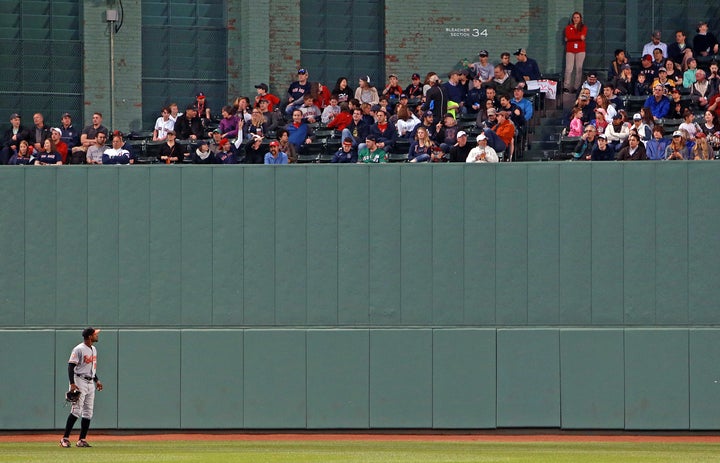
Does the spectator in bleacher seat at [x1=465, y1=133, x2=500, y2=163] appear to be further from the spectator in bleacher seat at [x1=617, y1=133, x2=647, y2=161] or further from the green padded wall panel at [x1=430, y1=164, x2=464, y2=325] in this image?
the spectator in bleacher seat at [x1=617, y1=133, x2=647, y2=161]

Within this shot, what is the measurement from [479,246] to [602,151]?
2659 mm

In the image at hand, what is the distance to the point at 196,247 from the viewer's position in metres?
21.5

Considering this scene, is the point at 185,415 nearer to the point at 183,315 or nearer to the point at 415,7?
the point at 183,315

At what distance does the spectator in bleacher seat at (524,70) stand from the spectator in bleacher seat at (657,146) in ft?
17.5

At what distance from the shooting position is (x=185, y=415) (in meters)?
21.2

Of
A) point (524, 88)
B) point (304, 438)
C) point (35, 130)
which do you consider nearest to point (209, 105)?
point (35, 130)

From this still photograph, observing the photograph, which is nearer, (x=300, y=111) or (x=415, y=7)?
(x=300, y=111)

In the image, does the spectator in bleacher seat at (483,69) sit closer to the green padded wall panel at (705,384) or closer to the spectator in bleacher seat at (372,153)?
the spectator in bleacher seat at (372,153)

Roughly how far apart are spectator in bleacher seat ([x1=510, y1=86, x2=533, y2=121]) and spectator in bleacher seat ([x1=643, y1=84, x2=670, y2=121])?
2228 mm

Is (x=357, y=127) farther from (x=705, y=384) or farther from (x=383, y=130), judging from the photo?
(x=705, y=384)

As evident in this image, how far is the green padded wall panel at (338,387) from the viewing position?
21.2m

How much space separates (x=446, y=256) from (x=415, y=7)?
9851 millimetres

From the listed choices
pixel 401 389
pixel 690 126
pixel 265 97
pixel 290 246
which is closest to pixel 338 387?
pixel 401 389

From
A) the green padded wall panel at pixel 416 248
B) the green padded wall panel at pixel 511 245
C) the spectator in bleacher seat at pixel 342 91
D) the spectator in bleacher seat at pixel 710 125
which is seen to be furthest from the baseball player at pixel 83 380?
the spectator in bleacher seat at pixel 710 125
